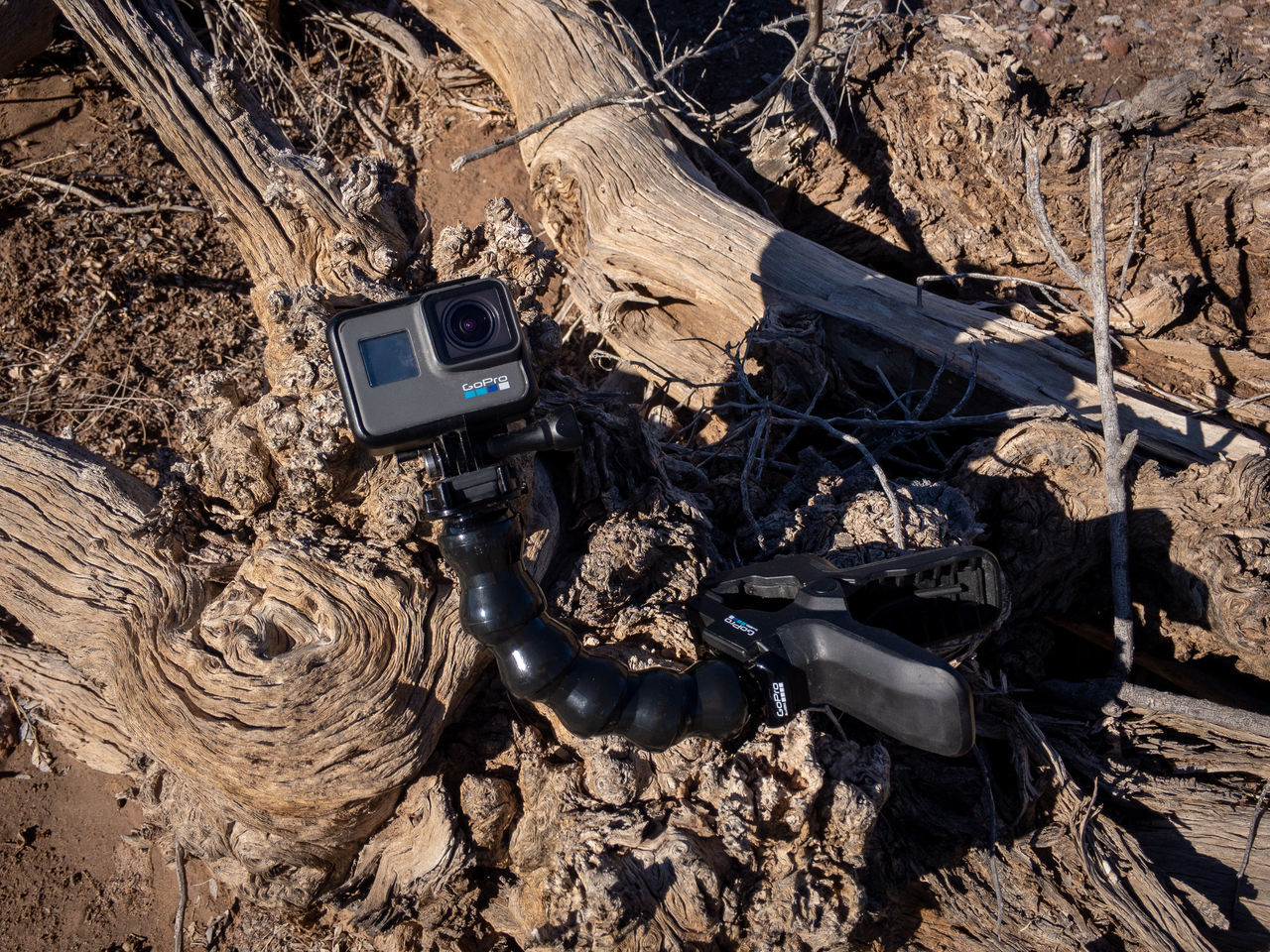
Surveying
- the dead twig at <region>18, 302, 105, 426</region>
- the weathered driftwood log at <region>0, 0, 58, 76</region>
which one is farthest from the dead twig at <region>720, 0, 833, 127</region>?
the weathered driftwood log at <region>0, 0, 58, 76</region>

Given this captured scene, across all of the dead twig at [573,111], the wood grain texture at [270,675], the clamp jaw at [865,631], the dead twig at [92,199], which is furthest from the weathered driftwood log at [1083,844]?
the dead twig at [92,199]

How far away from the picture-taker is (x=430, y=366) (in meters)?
1.61

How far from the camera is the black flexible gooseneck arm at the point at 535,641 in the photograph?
1.54 metres

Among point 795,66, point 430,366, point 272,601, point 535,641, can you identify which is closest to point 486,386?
point 430,366

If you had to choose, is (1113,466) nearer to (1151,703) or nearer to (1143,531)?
(1143,531)

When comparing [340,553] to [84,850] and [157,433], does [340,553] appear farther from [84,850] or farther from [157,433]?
[157,433]

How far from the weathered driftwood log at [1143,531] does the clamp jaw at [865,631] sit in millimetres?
676

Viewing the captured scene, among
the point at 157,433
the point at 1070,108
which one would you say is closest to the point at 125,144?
the point at 157,433

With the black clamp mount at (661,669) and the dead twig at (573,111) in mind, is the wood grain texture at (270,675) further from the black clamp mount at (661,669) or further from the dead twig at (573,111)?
the dead twig at (573,111)

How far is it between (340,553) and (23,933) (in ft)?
5.41

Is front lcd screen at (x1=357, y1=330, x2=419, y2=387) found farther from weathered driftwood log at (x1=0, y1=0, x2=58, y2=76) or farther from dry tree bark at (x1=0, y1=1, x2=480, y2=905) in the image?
weathered driftwood log at (x1=0, y1=0, x2=58, y2=76)

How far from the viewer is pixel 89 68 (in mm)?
4117

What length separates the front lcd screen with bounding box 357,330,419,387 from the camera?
5.20ft

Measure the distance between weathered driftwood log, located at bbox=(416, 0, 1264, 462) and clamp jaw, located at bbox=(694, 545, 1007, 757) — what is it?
1232 millimetres
